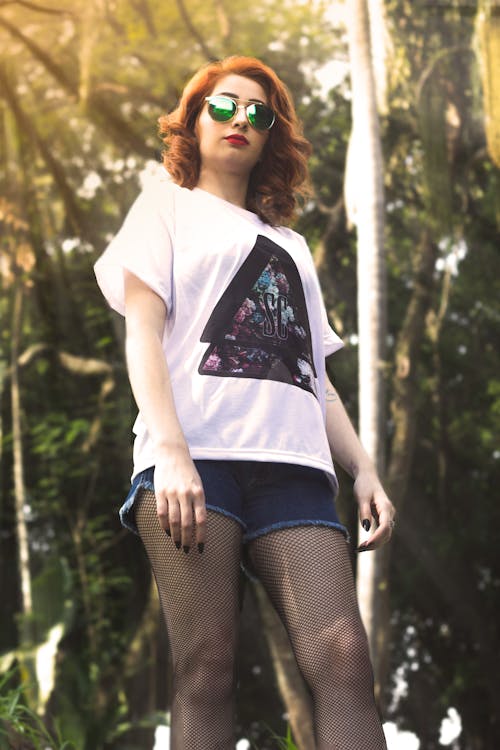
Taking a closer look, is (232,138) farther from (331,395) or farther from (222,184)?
(331,395)

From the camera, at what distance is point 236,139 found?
1504 millimetres

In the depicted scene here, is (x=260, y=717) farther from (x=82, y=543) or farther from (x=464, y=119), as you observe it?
(x=464, y=119)

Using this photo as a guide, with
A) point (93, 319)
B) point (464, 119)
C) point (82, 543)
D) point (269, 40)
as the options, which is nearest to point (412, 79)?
point (464, 119)

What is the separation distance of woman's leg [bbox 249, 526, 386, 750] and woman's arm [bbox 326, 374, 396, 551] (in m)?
0.12

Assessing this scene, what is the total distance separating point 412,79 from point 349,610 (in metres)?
6.66

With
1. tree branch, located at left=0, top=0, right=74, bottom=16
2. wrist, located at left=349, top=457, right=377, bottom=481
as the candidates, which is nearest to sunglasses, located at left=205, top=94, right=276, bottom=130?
wrist, located at left=349, top=457, right=377, bottom=481

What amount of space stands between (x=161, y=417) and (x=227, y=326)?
7.5 inches

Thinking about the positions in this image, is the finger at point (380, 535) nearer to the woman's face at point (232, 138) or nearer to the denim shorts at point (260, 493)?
the denim shorts at point (260, 493)

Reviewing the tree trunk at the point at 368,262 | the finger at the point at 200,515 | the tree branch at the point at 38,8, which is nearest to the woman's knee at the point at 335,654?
the finger at the point at 200,515

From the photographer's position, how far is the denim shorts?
1268mm

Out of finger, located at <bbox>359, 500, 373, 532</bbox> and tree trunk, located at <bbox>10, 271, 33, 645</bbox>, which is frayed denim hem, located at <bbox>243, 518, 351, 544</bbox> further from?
tree trunk, located at <bbox>10, 271, 33, 645</bbox>

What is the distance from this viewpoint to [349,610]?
1260mm

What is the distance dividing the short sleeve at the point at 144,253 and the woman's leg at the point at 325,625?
15.3 inches

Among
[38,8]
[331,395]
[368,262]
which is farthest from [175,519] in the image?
[38,8]
